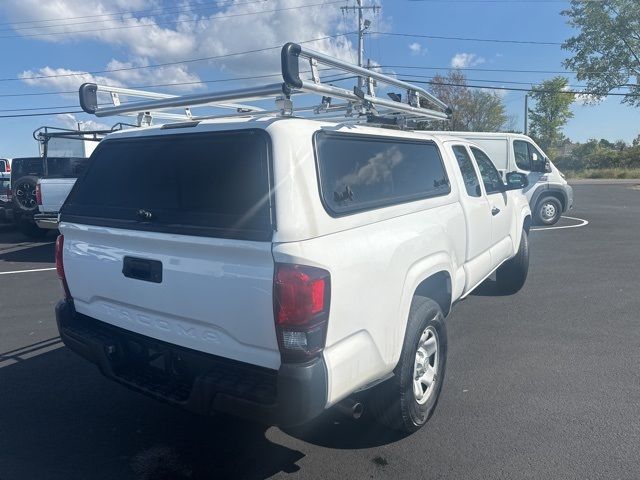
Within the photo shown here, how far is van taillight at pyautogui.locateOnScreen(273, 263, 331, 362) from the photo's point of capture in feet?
8.17

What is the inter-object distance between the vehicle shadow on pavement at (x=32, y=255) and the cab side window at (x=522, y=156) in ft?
35.1

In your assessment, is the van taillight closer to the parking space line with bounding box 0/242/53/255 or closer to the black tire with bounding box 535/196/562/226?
the parking space line with bounding box 0/242/53/255

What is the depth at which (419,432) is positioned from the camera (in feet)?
11.5

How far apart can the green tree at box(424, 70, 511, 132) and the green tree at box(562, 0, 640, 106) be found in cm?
963

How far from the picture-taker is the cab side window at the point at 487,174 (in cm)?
546

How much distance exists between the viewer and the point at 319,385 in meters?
2.54

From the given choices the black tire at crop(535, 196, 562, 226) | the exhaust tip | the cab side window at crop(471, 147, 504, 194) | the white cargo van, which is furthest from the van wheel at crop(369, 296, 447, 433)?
the black tire at crop(535, 196, 562, 226)

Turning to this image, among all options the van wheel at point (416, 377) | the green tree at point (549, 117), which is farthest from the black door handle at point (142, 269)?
the green tree at point (549, 117)

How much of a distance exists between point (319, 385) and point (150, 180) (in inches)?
65.2

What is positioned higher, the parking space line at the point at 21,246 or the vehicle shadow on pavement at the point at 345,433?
the parking space line at the point at 21,246

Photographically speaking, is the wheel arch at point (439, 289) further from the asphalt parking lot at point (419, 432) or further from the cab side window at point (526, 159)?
the cab side window at point (526, 159)

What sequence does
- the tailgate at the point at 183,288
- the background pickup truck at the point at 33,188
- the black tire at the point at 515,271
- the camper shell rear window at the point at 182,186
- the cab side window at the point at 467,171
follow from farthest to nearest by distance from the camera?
the background pickup truck at the point at 33,188, the black tire at the point at 515,271, the cab side window at the point at 467,171, the camper shell rear window at the point at 182,186, the tailgate at the point at 183,288

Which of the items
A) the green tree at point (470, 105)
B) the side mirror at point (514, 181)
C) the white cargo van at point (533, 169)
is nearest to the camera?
the side mirror at point (514, 181)

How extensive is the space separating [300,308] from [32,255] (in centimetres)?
1004
